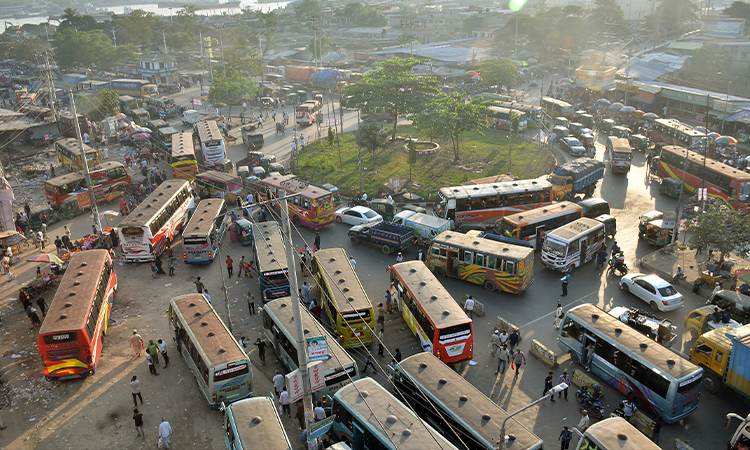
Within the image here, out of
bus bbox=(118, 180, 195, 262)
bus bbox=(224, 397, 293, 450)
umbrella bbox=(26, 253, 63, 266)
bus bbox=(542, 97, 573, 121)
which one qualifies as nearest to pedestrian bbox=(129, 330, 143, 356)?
bus bbox=(224, 397, 293, 450)

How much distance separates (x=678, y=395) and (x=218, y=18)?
564ft

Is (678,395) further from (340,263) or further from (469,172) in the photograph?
(469,172)

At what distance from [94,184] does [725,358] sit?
4008 centimetres

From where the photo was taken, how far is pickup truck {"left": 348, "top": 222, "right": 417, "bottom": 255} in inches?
1232

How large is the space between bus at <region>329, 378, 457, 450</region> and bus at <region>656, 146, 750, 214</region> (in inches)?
1022

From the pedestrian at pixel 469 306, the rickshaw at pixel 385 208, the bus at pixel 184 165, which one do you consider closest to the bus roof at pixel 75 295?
the pedestrian at pixel 469 306

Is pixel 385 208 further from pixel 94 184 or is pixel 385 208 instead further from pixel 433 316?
pixel 94 184

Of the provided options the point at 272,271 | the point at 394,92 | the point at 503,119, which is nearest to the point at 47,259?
the point at 272,271

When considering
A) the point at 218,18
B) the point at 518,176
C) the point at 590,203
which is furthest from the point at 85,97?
the point at 218,18

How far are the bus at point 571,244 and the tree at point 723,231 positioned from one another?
4756mm

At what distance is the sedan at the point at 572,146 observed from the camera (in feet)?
157

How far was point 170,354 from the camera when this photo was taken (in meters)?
23.5

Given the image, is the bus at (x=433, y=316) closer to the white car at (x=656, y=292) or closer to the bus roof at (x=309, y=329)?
the bus roof at (x=309, y=329)

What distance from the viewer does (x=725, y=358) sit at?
63.5 feet
